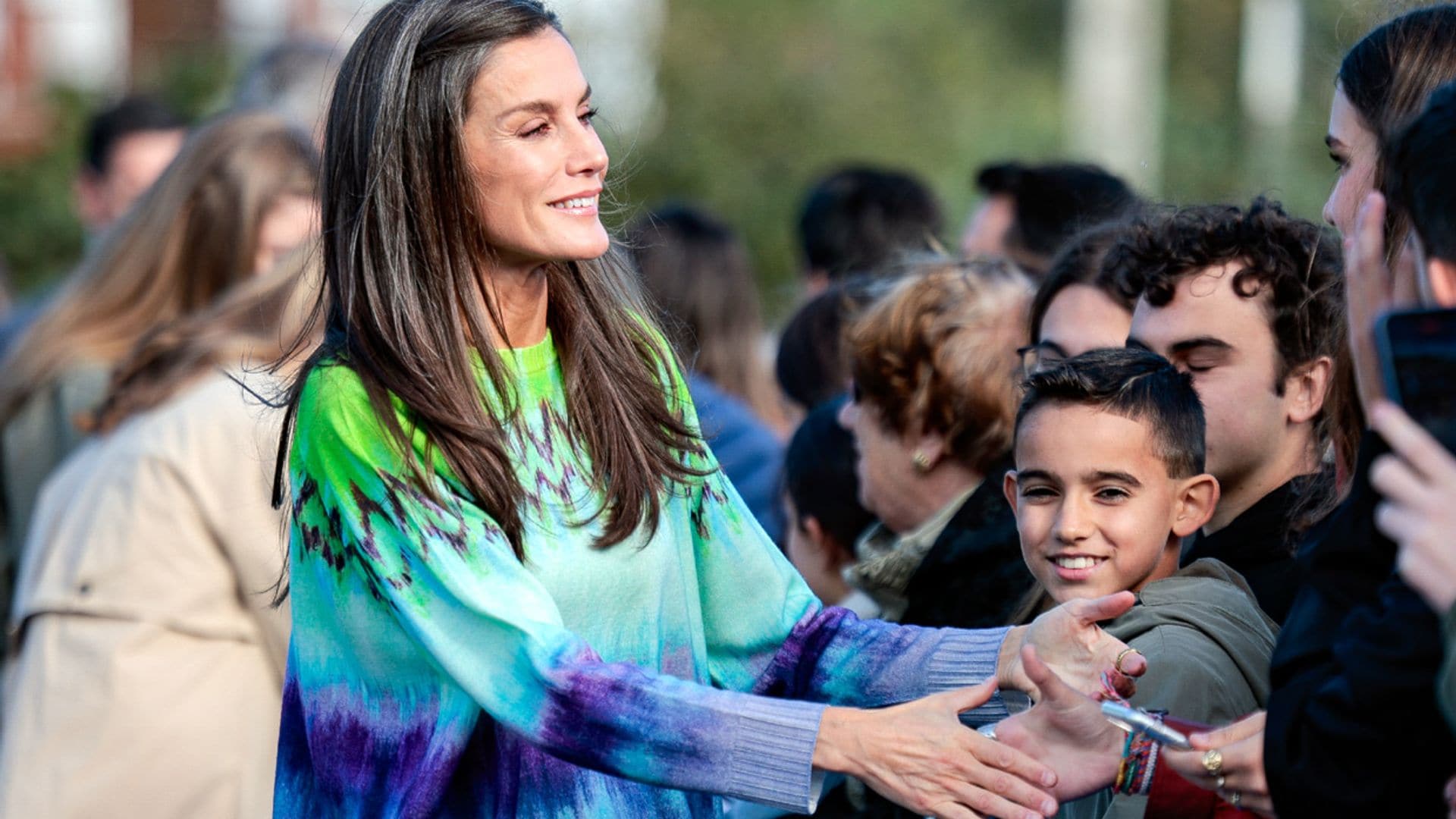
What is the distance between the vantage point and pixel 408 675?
8.25 feet

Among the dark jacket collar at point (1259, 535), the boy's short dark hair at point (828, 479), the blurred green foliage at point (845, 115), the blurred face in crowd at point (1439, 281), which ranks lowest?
the blurred green foliage at point (845, 115)

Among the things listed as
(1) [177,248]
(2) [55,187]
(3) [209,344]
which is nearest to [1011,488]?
(3) [209,344]

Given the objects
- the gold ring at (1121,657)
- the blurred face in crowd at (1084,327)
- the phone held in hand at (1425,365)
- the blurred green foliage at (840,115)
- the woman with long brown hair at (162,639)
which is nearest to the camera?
the phone held in hand at (1425,365)

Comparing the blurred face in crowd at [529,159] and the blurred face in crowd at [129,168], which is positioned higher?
the blurred face in crowd at [529,159]

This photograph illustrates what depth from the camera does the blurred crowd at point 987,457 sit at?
80.5 inches

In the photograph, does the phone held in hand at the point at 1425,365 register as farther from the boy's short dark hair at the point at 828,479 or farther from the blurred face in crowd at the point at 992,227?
the blurred face in crowd at the point at 992,227

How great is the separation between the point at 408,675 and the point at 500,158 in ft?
2.67

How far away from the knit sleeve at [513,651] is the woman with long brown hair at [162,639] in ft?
5.57

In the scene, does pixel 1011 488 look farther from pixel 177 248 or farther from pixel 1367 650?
pixel 177 248

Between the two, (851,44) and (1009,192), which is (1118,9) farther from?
(1009,192)

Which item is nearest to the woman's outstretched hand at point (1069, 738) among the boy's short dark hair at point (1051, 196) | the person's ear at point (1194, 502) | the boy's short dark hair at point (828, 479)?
the person's ear at point (1194, 502)

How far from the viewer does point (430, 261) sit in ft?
8.79

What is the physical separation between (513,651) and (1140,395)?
1106mm

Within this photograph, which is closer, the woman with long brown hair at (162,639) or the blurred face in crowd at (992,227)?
the woman with long brown hair at (162,639)
